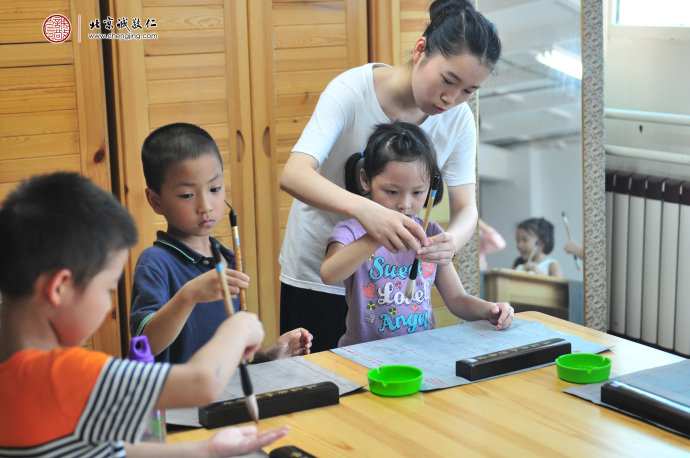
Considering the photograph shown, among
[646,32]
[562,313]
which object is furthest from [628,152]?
[562,313]

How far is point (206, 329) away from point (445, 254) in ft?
1.77

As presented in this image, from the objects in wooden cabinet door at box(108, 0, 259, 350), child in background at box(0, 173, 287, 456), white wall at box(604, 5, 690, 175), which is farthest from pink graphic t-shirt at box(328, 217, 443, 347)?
white wall at box(604, 5, 690, 175)

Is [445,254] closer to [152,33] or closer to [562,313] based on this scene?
[152,33]

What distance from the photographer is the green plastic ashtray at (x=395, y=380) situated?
1.36m

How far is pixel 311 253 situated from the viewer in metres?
2.02

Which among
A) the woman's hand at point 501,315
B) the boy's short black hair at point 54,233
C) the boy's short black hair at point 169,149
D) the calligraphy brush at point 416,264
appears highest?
the boy's short black hair at point 169,149

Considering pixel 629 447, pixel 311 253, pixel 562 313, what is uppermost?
pixel 311 253

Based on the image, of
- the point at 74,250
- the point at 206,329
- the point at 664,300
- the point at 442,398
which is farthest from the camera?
the point at 664,300

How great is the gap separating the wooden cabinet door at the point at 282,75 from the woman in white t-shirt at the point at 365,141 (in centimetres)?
91

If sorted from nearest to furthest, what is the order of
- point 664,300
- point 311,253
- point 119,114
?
point 311,253
point 119,114
point 664,300

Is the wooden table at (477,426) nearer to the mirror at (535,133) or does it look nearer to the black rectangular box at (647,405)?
the black rectangular box at (647,405)

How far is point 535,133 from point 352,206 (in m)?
1.86

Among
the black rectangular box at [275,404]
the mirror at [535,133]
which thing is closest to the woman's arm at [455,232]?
the black rectangular box at [275,404]

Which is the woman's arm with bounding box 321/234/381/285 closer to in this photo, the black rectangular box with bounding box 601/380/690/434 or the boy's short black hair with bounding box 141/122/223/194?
the boy's short black hair with bounding box 141/122/223/194
